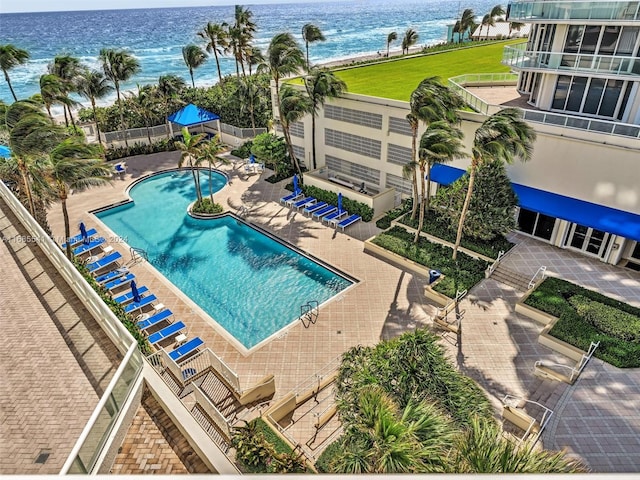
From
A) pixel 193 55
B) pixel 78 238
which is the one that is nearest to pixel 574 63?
pixel 78 238

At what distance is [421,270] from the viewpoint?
21.6 metres

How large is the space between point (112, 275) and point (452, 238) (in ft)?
60.2

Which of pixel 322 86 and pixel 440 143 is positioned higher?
pixel 322 86

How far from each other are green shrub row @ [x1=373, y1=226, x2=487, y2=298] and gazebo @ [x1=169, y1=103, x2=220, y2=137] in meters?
22.3

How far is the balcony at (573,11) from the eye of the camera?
61.2ft

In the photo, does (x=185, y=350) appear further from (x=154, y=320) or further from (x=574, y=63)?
(x=574, y=63)

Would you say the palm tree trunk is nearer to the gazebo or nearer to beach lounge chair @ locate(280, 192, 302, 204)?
beach lounge chair @ locate(280, 192, 302, 204)

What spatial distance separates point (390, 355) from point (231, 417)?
6.38m

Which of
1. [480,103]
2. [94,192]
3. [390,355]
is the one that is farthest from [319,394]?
[94,192]

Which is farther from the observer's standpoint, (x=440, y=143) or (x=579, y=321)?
(x=440, y=143)

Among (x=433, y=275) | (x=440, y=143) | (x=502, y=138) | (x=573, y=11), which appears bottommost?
(x=433, y=275)

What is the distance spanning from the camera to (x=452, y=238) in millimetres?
23234

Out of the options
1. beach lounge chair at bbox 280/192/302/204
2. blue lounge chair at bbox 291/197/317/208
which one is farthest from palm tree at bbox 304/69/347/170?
blue lounge chair at bbox 291/197/317/208

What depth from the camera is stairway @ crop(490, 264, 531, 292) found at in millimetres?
20078
